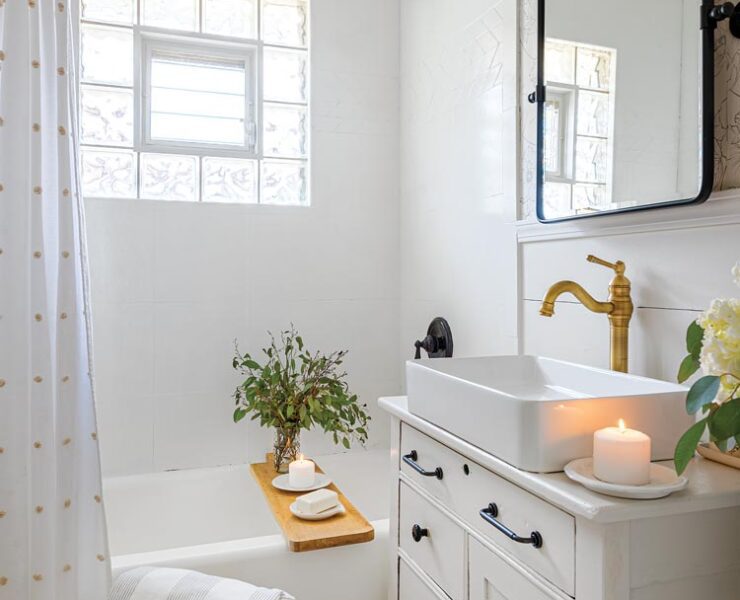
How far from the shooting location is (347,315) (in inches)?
104

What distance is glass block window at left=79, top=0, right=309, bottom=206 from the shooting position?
7.80 ft

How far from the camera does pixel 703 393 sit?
2.69ft

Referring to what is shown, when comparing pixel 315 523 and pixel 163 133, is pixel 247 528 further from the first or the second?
pixel 163 133

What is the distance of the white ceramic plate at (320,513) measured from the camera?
6.15 feet

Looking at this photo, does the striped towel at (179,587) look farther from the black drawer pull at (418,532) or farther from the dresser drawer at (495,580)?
the dresser drawer at (495,580)

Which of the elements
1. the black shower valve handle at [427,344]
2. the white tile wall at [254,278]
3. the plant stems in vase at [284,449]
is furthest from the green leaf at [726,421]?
the white tile wall at [254,278]

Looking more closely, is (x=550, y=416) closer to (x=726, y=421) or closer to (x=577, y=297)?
(x=726, y=421)

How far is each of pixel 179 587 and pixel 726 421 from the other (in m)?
1.25

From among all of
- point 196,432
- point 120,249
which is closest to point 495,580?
point 196,432

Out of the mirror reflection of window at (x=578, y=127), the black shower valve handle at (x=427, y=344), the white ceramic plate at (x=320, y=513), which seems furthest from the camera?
the black shower valve handle at (x=427, y=344)

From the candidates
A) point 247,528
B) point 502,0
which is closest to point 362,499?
point 247,528

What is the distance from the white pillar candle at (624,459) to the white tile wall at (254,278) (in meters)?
1.81

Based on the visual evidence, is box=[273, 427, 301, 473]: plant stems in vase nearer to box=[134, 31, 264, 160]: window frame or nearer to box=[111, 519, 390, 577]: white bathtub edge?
box=[111, 519, 390, 577]: white bathtub edge

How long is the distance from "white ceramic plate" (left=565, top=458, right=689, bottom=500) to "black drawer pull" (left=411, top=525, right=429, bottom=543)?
493 millimetres
